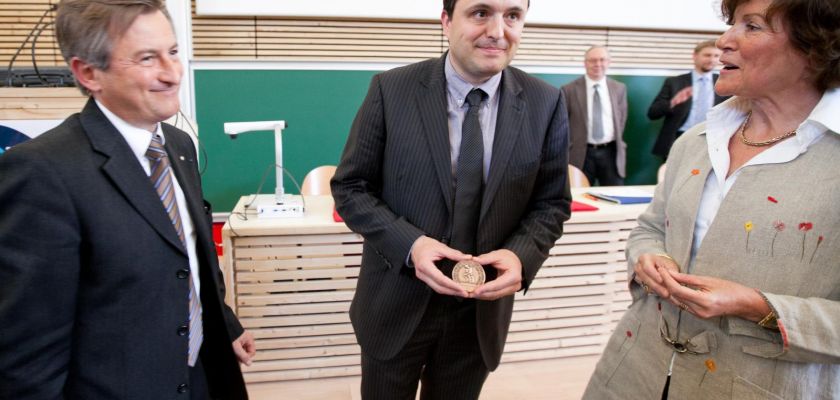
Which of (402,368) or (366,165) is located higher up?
(366,165)

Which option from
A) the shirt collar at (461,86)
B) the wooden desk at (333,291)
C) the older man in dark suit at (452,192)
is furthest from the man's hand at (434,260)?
the wooden desk at (333,291)

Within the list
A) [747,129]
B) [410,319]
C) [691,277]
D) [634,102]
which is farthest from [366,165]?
[634,102]

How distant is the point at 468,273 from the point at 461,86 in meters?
0.56

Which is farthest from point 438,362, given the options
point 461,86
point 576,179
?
point 576,179

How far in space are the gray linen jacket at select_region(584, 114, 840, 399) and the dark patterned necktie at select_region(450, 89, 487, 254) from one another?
53cm

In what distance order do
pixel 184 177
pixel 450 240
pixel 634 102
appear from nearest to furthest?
1. pixel 184 177
2. pixel 450 240
3. pixel 634 102

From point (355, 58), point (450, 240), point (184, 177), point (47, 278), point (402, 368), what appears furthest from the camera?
point (355, 58)

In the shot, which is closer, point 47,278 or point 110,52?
point 47,278

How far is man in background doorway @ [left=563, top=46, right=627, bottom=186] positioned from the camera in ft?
18.5

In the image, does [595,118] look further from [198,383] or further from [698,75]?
[198,383]

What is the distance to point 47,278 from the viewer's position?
3.43ft

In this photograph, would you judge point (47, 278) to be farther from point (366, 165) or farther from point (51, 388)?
point (366, 165)

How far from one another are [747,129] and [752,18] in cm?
28

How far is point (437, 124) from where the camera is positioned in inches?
59.2
